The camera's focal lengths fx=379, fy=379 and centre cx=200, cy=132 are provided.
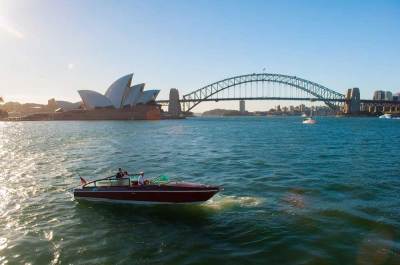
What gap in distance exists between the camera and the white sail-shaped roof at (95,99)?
162 metres

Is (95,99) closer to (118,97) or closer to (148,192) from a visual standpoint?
(118,97)

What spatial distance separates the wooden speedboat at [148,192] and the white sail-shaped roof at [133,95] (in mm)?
139695

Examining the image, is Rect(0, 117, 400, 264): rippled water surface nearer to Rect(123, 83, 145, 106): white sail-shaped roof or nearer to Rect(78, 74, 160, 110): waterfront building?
Rect(78, 74, 160, 110): waterfront building

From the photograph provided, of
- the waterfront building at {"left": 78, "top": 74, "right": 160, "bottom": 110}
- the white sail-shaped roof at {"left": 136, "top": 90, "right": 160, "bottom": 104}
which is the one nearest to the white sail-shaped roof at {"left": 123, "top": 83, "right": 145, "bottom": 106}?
the waterfront building at {"left": 78, "top": 74, "right": 160, "bottom": 110}

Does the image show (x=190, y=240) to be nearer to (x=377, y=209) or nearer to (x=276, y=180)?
(x=377, y=209)

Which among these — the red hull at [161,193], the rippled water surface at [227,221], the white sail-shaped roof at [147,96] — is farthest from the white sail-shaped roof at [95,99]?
the red hull at [161,193]

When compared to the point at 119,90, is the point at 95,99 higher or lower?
lower

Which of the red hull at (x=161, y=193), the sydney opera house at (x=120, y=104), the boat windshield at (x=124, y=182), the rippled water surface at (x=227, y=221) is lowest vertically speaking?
the rippled water surface at (x=227, y=221)

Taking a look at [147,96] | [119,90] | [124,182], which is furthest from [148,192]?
[147,96]

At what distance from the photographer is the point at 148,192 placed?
1786 centimetres

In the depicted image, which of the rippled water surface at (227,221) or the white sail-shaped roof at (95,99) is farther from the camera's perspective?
the white sail-shaped roof at (95,99)

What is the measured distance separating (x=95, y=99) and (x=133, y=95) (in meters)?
17.2

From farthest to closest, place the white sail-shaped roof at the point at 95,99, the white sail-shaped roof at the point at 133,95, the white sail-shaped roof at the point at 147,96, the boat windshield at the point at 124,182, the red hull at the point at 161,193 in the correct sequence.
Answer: the white sail-shaped roof at the point at 147,96, the white sail-shaped roof at the point at 95,99, the white sail-shaped roof at the point at 133,95, the boat windshield at the point at 124,182, the red hull at the point at 161,193

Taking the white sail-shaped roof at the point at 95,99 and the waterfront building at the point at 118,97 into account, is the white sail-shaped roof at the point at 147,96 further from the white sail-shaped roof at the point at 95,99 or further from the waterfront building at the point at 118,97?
the white sail-shaped roof at the point at 95,99
